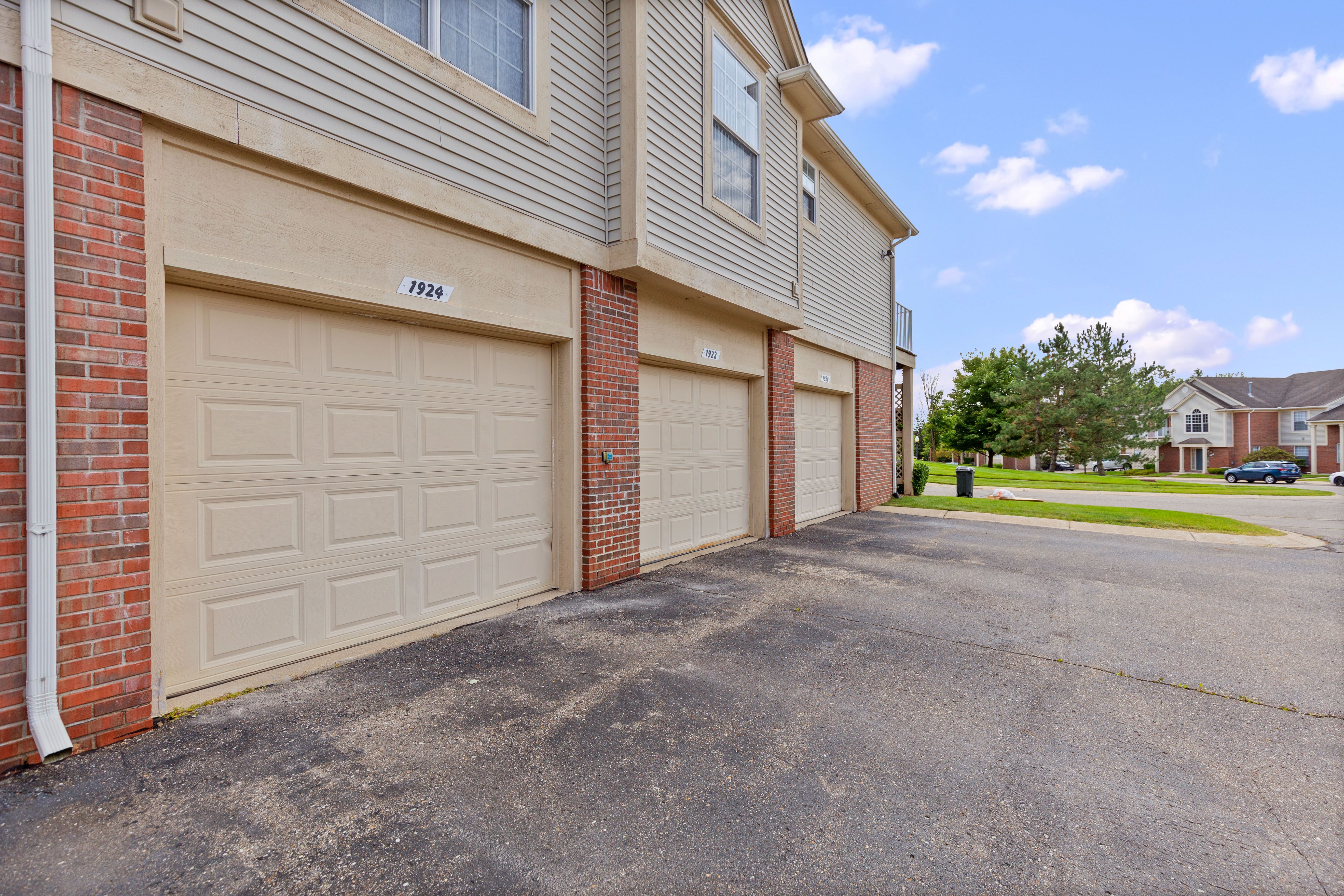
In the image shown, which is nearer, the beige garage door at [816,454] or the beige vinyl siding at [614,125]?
the beige vinyl siding at [614,125]

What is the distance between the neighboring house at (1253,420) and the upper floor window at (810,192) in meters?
47.4

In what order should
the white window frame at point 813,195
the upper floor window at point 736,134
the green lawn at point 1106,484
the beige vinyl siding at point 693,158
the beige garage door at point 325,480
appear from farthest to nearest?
the green lawn at point 1106,484 → the white window frame at point 813,195 → the upper floor window at point 736,134 → the beige vinyl siding at point 693,158 → the beige garage door at point 325,480

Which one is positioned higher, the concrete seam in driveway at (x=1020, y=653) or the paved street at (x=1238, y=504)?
the concrete seam in driveway at (x=1020, y=653)

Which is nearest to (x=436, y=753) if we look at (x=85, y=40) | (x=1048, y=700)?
(x=1048, y=700)

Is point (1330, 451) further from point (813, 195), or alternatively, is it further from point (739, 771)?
point (739, 771)

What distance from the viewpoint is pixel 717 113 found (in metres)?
7.37

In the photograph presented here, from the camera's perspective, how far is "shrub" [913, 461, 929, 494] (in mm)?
16531

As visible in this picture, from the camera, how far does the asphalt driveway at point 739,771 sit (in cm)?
211

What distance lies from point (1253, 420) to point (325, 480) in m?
59.5

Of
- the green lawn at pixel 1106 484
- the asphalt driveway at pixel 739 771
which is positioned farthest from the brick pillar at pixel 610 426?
the green lawn at pixel 1106 484

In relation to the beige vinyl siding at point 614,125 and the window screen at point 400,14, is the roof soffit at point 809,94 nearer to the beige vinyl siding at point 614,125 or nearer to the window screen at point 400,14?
the beige vinyl siding at point 614,125

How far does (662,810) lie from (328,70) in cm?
484

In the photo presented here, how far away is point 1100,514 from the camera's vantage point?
39.5 feet

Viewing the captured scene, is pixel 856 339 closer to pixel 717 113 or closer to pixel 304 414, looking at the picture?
pixel 717 113
